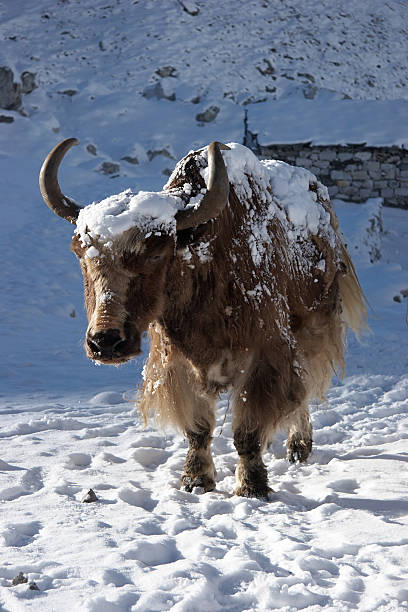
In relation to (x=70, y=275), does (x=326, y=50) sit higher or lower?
higher

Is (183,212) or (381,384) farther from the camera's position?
(381,384)

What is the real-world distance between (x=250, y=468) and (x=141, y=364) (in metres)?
4.26

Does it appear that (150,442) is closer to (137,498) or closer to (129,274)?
(137,498)

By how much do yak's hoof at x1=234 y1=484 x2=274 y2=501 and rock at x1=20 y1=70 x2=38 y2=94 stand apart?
1430 centimetres

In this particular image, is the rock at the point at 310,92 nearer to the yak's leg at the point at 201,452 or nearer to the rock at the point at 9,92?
the rock at the point at 9,92

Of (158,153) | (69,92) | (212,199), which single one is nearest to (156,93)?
(69,92)

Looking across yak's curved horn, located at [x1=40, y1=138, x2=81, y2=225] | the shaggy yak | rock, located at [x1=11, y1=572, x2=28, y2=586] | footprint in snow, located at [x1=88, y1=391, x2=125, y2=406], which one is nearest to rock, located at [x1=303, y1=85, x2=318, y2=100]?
footprint in snow, located at [x1=88, y1=391, x2=125, y2=406]

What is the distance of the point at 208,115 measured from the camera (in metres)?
15.5

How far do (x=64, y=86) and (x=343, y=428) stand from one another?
14.0 meters

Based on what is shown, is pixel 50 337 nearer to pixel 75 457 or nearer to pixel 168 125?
pixel 75 457

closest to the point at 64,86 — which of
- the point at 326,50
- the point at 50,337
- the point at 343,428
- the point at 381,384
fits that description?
the point at 326,50

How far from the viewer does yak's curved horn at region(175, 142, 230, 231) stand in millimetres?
2971

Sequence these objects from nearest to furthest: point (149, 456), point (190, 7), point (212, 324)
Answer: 1. point (212, 324)
2. point (149, 456)
3. point (190, 7)

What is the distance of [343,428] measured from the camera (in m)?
4.77
